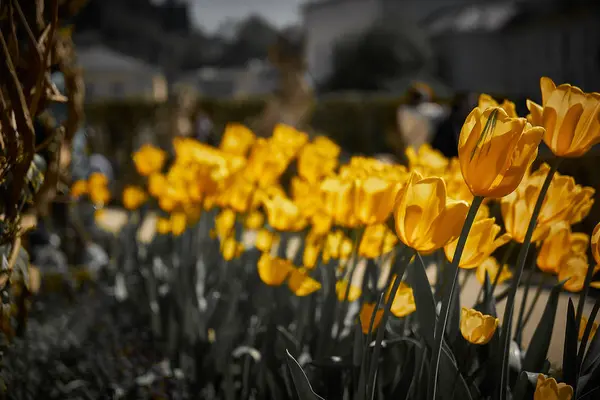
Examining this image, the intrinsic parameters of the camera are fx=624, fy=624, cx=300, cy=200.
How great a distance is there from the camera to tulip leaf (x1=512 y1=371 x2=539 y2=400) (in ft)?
4.16

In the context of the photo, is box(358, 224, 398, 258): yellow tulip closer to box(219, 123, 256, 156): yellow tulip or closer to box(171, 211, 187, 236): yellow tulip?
box(219, 123, 256, 156): yellow tulip

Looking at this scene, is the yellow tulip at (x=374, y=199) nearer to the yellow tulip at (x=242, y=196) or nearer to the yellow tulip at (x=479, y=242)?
the yellow tulip at (x=479, y=242)

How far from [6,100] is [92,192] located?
2.38 m

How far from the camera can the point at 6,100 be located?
1434mm

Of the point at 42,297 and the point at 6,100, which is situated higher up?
the point at 6,100

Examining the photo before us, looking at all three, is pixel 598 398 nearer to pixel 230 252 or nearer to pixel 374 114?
pixel 230 252

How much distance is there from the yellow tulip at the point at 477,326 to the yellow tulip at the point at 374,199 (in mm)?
271

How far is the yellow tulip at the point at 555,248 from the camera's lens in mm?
1472

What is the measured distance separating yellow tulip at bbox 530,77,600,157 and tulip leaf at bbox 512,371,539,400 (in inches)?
17.8

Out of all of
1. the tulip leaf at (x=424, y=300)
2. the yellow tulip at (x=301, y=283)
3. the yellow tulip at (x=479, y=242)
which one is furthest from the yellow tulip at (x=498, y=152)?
the yellow tulip at (x=301, y=283)

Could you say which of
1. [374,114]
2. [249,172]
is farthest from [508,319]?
[374,114]

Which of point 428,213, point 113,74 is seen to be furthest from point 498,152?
point 113,74

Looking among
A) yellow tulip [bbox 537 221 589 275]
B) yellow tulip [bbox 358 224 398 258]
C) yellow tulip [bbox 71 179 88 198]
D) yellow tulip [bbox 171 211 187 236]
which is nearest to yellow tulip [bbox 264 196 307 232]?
yellow tulip [bbox 358 224 398 258]

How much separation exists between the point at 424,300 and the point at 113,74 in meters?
41.0
